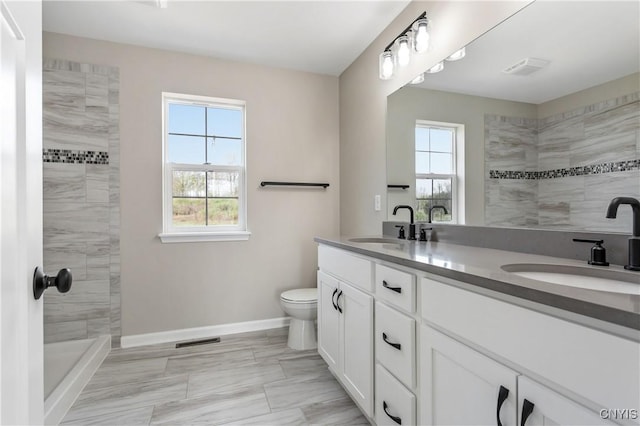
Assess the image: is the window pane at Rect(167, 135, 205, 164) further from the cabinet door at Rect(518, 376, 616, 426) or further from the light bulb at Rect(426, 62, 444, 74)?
the cabinet door at Rect(518, 376, 616, 426)

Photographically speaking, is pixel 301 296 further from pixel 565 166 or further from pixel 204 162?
pixel 565 166

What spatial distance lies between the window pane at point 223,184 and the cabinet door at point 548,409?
2505 millimetres

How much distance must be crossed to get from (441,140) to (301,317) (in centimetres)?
161

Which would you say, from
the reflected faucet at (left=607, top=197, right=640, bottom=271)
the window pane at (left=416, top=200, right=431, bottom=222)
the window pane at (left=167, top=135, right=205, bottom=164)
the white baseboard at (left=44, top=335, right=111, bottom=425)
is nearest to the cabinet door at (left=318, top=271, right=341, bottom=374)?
the window pane at (left=416, top=200, right=431, bottom=222)

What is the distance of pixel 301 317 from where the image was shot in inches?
94.2

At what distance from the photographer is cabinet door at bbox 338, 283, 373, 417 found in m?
1.44

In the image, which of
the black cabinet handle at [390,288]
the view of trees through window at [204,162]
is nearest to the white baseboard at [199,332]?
the view of trees through window at [204,162]

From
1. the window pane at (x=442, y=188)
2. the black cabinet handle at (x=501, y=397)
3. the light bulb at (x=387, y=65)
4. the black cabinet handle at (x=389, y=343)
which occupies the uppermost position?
the light bulb at (x=387, y=65)

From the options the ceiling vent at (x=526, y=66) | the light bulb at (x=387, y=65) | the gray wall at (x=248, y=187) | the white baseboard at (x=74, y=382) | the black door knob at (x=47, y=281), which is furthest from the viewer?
the gray wall at (x=248, y=187)

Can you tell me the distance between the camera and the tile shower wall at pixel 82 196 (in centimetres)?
229

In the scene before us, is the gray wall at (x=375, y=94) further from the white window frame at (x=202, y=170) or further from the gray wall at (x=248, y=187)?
the white window frame at (x=202, y=170)

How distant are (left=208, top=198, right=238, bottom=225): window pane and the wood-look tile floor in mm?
1041

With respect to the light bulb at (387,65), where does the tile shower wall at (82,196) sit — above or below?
below

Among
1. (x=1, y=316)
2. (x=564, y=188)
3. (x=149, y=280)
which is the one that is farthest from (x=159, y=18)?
(x=564, y=188)
